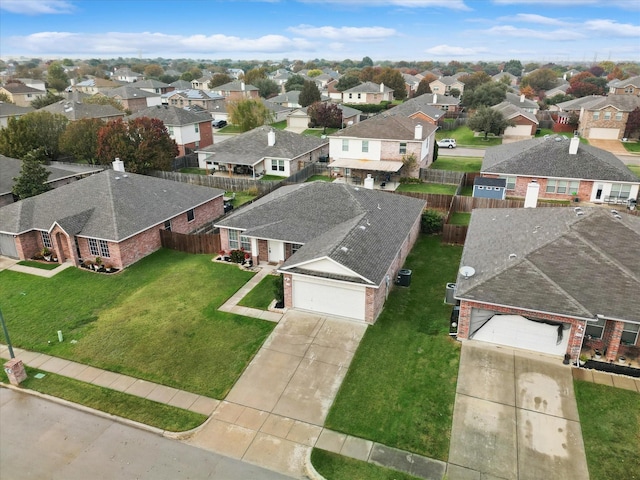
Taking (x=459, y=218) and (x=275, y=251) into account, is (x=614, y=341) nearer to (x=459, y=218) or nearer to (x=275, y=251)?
(x=275, y=251)

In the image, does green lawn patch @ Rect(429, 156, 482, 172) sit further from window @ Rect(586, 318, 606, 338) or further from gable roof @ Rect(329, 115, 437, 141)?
window @ Rect(586, 318, 606, 338)

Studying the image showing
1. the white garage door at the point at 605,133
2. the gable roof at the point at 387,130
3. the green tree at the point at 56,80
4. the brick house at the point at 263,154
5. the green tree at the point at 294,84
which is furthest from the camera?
the green tree at the point at 56,80

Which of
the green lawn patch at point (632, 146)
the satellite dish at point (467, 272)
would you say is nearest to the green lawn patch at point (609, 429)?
the satellite dish at point (467, 272)

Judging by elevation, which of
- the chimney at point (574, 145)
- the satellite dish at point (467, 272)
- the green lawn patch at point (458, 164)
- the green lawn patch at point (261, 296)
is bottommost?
the green lawn patch at point (261, 296)

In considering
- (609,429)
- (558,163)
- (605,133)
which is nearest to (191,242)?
(609,429)

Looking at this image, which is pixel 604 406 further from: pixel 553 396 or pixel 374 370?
pixel 374 370

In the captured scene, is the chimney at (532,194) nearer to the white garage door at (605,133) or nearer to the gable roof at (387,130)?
the gable roof at (387,130)

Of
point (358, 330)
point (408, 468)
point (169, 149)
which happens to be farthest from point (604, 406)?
point (169, 149)
